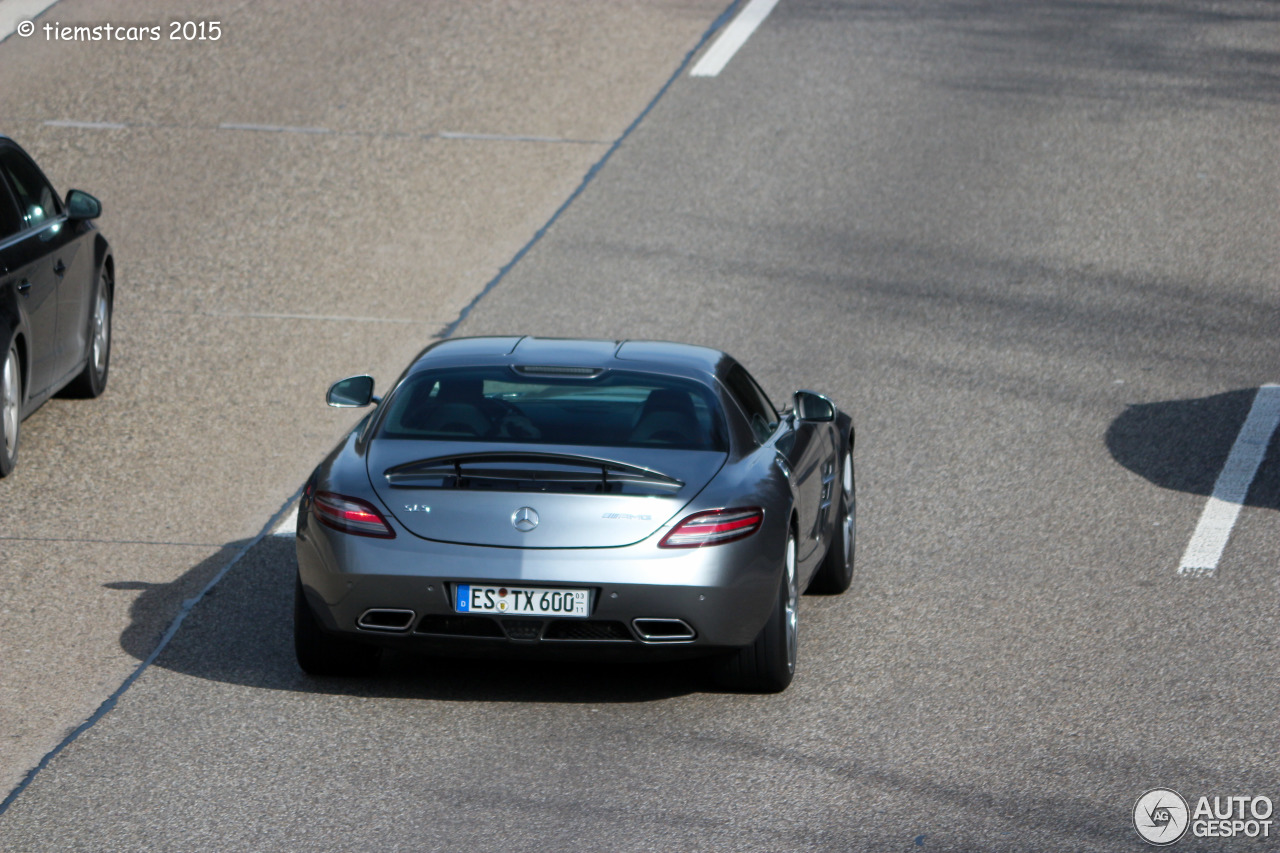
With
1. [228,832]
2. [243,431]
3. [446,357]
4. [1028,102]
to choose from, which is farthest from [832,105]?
[228,832]

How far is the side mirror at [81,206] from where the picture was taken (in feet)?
35.8

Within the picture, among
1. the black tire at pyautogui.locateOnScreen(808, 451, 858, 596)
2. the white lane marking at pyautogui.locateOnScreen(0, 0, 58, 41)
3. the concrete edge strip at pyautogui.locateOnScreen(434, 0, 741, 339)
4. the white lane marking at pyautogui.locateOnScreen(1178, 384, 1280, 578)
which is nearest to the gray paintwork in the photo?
the black tire at pyautogui.locateOnScreen(808, 451, 858, 596)

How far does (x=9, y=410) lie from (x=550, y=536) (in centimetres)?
463

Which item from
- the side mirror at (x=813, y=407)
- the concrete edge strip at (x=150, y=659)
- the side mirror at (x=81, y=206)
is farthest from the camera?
the side mirror at (x=81, y=206)

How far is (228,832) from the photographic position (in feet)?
17.7

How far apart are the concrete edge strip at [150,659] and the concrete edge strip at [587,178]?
3.95 m

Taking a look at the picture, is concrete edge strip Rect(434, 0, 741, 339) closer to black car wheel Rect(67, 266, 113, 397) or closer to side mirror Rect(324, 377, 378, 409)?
black car wheel Rect(67, 266, 113, 397)

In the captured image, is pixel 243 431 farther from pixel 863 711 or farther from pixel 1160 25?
pixel 1160 25

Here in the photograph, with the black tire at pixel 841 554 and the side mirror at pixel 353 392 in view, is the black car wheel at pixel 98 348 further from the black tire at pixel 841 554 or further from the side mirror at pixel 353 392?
the black tire at pixel 841 554

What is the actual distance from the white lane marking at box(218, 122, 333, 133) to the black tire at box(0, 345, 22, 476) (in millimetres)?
8373

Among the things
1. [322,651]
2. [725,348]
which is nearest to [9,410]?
[322,651]

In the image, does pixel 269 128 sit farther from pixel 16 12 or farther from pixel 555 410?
pixel 555 410

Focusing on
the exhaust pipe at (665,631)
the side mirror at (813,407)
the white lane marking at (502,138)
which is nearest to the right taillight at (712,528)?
the exhaust pipe at (665,631)

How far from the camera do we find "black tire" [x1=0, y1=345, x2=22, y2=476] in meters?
9.50
